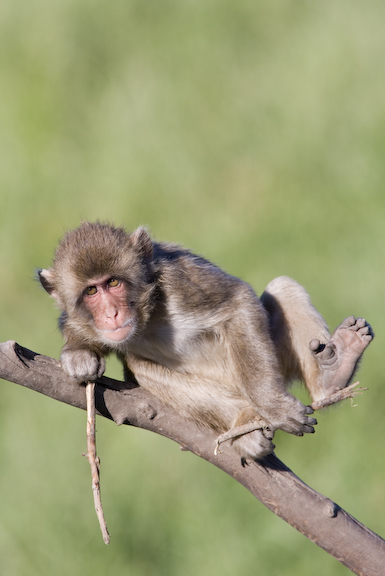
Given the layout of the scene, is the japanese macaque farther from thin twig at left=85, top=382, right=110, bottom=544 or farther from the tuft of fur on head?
thin twig at left=85, top=382, right=110, bottom=544

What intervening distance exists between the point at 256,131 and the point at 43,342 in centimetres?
390

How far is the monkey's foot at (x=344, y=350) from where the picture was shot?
16.7 ft

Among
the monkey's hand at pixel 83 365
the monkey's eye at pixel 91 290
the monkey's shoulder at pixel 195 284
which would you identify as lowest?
the monkey's hand at pixel 83 365

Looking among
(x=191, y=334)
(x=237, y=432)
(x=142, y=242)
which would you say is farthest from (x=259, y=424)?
(x=142, y=242)

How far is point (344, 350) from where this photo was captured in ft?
16.9

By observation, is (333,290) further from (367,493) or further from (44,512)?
(44,512)

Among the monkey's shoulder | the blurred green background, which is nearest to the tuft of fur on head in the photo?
the monkey's shoulder

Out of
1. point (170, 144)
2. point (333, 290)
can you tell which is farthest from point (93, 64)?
point (333, 290)

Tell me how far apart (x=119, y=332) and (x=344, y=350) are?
1.58 metres

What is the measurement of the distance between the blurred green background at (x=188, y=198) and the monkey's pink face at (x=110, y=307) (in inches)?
152

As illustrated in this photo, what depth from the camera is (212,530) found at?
26.8ft

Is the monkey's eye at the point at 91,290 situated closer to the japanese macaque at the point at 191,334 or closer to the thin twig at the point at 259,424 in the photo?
the japanese macaque at the point at 191,334

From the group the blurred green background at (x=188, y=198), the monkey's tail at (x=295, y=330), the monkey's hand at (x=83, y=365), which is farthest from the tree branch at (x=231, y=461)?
the blurred green background at (x=188, y=198)

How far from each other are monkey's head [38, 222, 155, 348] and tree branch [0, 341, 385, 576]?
0.38 metres
